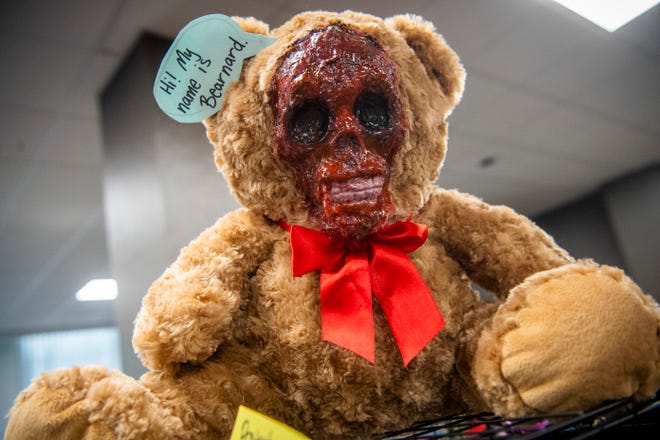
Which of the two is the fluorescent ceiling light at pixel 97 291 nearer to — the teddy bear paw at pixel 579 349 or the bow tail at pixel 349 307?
the bow tail at pixel 349 307

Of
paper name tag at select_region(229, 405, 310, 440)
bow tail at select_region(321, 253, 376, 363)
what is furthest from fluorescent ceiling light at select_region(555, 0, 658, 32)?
paper name tag at select_region(229, 405, 310, 440)

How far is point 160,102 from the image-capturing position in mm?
462

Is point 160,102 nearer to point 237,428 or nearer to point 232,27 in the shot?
point 232,27

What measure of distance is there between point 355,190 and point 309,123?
→ 0.08 m

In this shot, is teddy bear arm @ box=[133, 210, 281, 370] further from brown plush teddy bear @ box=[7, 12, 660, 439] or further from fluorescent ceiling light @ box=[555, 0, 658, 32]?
fluorescent ceiling light @ box=[555, 0, 658, 32]

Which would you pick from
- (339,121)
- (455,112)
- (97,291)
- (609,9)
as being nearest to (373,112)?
(339,121)

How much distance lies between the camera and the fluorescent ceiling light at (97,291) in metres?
3.52

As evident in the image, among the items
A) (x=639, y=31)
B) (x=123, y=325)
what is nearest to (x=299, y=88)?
(x=123, y=325)

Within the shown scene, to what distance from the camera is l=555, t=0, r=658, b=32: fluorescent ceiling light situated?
1.46 meters

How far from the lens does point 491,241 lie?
0.49 m

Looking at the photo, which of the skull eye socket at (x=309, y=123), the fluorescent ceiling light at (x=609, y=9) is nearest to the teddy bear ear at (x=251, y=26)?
the skull eye socket at (x=309, y=123)

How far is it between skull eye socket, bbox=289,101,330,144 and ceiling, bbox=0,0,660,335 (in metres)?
0.81

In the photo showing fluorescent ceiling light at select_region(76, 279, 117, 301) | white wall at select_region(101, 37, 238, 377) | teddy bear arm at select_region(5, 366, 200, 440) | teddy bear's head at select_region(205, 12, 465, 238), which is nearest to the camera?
teddy bear arm at select_region(5, 366, 200, 440)

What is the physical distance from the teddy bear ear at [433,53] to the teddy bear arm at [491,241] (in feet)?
0.40
